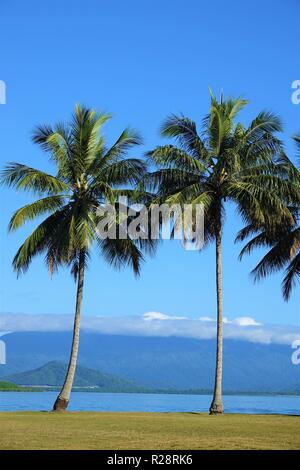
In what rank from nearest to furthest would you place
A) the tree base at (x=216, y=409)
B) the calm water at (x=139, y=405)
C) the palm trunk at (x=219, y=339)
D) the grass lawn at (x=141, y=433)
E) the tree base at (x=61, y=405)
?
the grass lawn at (x=141, y=433), the tree base at (x=216, y=409), the palm trunk at (x=219, y=339), the tree base at (x=61, y=405), the calm water at (x=139, y=405)

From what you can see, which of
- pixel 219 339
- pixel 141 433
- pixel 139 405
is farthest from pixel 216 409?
pixel 139 405

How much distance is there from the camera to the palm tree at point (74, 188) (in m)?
37.6

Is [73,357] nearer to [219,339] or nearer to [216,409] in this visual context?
[219,339]

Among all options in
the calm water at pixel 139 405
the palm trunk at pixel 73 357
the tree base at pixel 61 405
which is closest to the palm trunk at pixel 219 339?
the palm trunk at pixel 73 357

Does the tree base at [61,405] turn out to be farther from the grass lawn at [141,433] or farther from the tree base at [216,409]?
the tree base at [216,409]

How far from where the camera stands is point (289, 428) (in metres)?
26.9

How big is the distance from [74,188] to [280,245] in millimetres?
10498

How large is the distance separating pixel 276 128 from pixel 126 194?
7.70 meters

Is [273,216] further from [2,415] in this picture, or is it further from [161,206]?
[2,415]

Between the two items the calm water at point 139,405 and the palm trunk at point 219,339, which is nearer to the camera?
the palm trunk at point 219,339

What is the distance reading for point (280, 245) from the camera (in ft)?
132

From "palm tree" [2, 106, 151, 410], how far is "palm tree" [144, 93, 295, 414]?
1.75 metres
